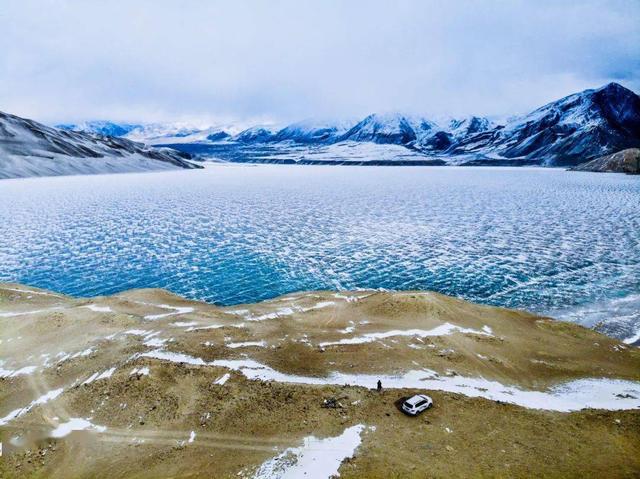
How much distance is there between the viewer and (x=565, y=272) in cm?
4672

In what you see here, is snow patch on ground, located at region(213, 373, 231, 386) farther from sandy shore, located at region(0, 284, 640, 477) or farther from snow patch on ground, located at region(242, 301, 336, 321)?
snow patch on ground, located at region(242, 301, 336, 321)

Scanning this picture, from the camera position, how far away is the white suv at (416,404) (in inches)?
827

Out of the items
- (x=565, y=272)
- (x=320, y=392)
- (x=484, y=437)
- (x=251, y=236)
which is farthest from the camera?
(x=251, y=236)

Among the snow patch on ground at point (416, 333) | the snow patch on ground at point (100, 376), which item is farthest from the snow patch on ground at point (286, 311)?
the snow patch on ground at point (100, 376)

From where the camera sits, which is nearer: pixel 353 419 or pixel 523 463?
pixel 523 463

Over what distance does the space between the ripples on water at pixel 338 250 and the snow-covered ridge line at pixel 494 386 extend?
1203cm

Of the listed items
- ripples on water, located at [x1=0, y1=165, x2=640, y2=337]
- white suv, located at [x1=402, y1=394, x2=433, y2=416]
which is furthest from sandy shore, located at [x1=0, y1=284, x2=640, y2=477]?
ripples on water, located at [x1=0, y1=165, x2=640, y2=337]

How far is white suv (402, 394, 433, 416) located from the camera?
68.9 ft

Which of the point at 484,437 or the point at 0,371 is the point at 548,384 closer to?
the point at 484,437

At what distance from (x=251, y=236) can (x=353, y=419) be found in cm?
4829

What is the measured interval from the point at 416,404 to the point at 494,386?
20.0 feet

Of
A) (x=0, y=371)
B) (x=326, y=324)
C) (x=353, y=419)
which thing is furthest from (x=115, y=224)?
(x=353, y=419)

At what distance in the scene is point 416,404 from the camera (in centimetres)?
2134

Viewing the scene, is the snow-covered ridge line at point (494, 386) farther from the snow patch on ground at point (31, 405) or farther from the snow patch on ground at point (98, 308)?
the snow patch on ground at point (98, 308)
